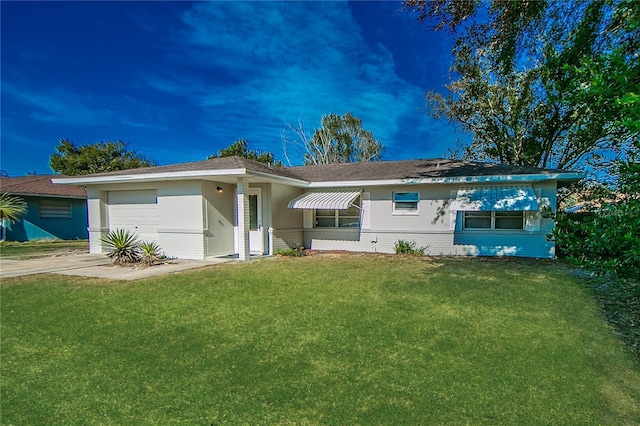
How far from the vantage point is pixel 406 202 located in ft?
Answer: 57.6

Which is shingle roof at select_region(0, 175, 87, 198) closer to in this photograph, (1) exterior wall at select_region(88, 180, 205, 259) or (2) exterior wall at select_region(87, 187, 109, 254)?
(2) exterior wall at select_region(87, 187, 109, 254)

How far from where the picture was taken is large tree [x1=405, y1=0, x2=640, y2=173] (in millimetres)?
8914

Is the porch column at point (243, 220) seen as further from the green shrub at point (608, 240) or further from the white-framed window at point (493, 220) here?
the green shrub at point (608, 240)

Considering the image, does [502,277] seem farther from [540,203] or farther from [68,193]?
[68,193]

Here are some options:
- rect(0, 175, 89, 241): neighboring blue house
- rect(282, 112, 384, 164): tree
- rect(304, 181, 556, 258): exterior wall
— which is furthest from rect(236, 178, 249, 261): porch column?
rect(282, 112, 384, 164): tree

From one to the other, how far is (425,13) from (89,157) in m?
43.8

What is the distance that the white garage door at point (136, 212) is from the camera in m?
16.5

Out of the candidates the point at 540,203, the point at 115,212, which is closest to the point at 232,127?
the point at 115,212

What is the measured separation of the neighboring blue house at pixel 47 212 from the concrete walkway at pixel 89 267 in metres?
10.8

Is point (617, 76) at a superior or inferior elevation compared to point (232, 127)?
inferior

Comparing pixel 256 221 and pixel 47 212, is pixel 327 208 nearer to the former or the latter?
pixel 256 221

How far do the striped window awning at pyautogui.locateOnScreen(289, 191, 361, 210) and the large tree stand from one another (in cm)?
857

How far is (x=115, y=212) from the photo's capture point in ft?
57.8

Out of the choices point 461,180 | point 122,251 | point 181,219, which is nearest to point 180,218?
point 181,219
